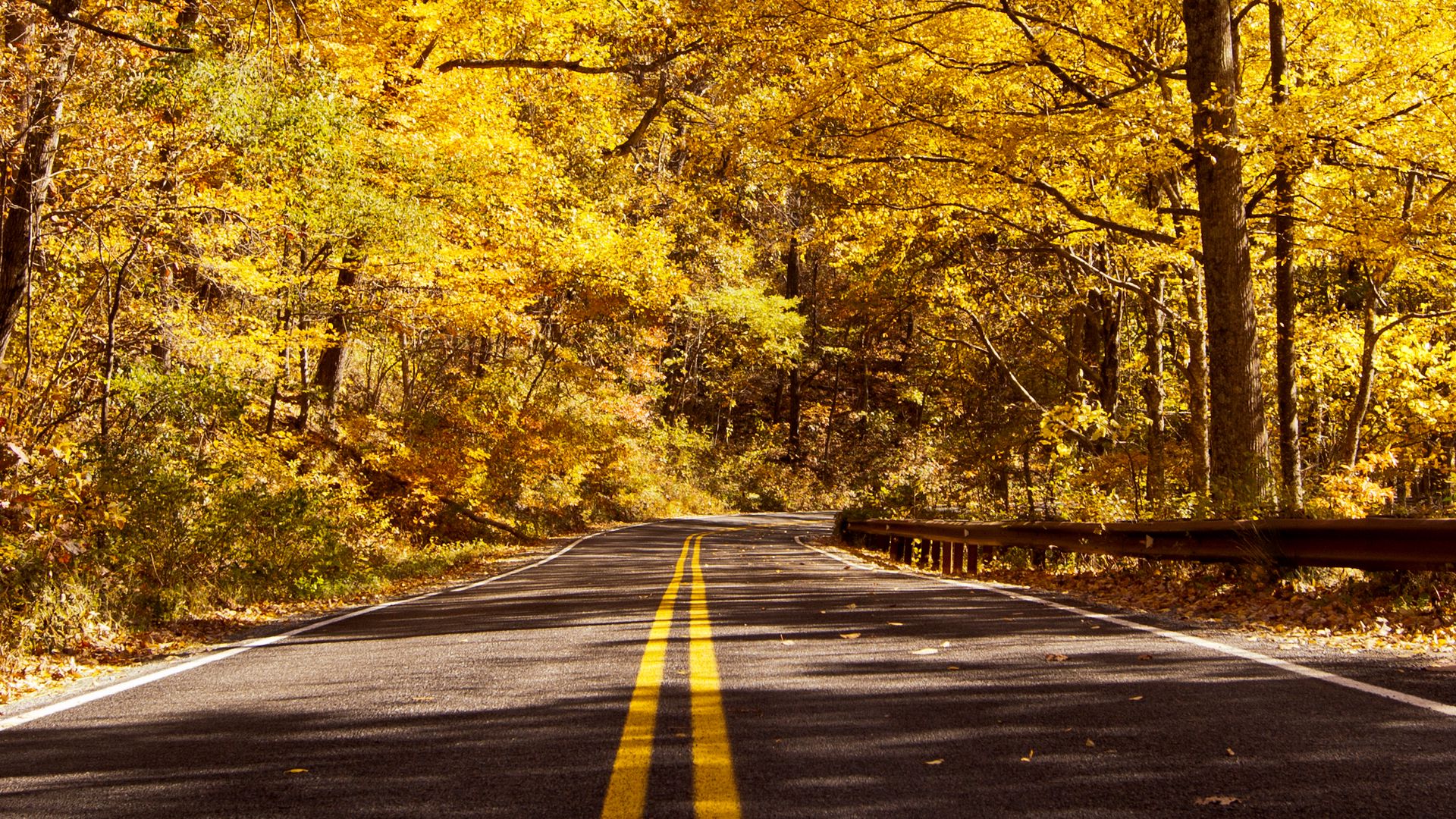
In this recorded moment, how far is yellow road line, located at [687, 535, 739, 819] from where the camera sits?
3.28m

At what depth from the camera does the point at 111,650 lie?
7.91 metres

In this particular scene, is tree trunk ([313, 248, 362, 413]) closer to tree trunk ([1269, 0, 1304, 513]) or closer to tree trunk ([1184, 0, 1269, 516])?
tree trunk ([1184, 0, 1269, 516])

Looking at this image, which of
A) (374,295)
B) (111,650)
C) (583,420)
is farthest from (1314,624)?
(583,420)

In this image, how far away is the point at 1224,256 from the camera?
11578mm

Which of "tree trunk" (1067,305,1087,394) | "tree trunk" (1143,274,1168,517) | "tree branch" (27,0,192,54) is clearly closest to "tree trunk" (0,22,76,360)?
"tree branch" (27,0,192,54)

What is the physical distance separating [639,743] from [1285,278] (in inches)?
572

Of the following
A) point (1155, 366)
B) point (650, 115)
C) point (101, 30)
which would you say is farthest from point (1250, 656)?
point (650, 115)

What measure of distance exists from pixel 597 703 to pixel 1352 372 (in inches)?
709

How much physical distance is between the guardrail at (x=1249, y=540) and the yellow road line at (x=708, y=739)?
4641 millimetres

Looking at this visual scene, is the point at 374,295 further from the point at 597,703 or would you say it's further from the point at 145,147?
the point at 597,703

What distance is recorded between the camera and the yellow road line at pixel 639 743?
129 inches

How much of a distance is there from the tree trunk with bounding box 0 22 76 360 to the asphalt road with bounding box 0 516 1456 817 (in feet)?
16.2

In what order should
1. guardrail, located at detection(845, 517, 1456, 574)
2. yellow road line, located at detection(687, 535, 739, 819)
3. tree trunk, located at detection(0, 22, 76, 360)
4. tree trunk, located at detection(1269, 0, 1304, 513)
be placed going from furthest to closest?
1. tree trunk, located at detection(1269, 0, 1304, 513)
2. tree trunk, located at detection(0, 22, 76, 360)
3. guardrail, located at detection(845, 517, 1456, 574)
4. yellow road line, located at detection(687, 535, 739, 819)

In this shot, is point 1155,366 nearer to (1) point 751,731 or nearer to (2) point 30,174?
(1) point 751,731
